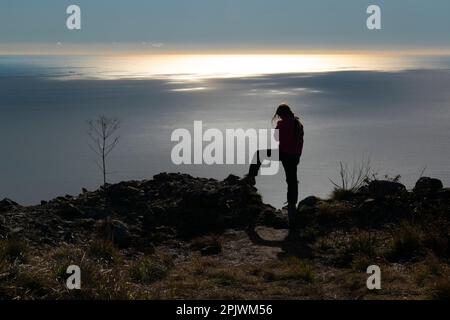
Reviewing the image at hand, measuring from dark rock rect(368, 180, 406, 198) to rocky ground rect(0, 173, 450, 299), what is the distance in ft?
0.09

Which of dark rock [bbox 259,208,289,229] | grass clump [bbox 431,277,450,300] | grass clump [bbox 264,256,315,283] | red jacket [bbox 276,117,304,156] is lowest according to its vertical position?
grass clump [bbox 264,256,315,283]

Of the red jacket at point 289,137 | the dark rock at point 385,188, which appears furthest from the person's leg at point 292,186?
the dark rock at point 385,188

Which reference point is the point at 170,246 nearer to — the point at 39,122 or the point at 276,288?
the point at 276,288

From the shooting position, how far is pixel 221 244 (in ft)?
32.7

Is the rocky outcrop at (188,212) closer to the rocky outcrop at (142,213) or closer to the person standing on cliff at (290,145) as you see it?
the rocky outcrop at (142,213)

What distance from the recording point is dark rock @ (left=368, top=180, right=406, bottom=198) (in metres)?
11.8

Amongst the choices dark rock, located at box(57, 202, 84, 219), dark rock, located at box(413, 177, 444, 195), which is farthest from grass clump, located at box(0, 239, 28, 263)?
dark rock, located at box(413, 177, 444, 195)

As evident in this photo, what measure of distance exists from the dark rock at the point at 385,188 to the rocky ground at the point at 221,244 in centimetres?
3

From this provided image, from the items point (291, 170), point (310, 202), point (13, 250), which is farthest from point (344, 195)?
point (13, 250)

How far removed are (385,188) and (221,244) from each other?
168 inches

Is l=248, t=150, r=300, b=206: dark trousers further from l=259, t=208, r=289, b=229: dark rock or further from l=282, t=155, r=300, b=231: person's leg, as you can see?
l=259, t=208, r=289, b=229: dark rock

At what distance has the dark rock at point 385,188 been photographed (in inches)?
464

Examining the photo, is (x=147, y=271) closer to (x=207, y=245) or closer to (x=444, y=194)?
(x=207, y=245)
